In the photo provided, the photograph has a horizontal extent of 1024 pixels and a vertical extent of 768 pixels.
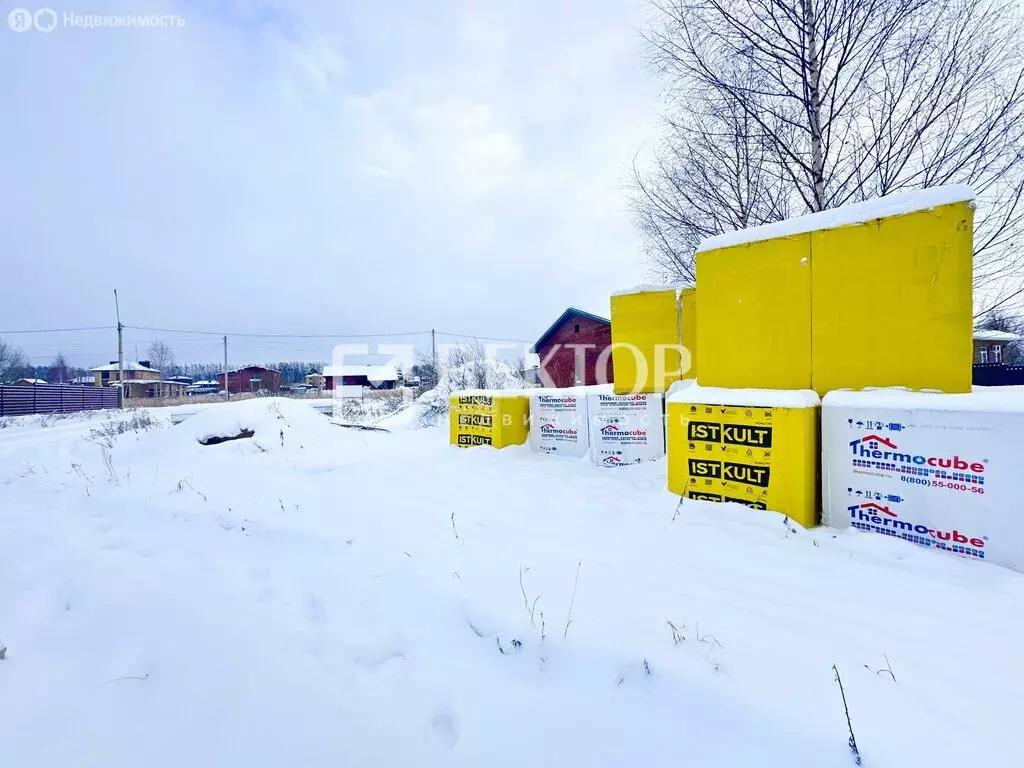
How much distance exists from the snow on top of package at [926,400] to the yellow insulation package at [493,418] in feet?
14.2

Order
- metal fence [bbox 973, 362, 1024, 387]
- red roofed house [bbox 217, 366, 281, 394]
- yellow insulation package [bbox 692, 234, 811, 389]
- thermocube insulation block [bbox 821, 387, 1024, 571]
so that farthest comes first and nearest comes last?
red roofed house [bbox 217, 366, 281, 394], metal fence [bbox 973, 362, 1024, 387], yellow insulation package [bbox 692, 234, 811, 389], thermocube insulation block [bbox 821, 387, 1024, 571]

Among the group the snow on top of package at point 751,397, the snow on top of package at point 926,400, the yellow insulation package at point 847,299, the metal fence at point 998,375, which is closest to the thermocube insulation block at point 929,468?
the snow on top of package at point 926,400

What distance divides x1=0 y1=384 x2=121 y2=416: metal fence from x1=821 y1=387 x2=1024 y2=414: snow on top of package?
32956mm

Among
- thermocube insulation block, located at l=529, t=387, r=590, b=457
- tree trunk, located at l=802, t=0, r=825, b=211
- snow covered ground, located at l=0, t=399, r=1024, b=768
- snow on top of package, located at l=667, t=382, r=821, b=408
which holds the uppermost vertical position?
tree trunk, located at l=802, t=0, r=825, b=211

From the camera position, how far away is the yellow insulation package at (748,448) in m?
3.51

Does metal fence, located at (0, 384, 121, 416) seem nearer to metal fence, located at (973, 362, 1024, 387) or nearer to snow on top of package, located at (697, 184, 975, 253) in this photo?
snow on top of package, located at (697, 184, 975, 253)

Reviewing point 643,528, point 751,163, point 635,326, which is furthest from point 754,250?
point 751,163

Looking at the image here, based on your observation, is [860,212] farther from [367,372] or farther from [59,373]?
[59,373]

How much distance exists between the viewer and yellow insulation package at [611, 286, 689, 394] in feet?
→ 18.7

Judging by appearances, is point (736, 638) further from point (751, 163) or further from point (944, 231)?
point (751, 163)

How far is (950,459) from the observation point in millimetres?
2973

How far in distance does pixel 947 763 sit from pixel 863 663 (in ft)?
1.59

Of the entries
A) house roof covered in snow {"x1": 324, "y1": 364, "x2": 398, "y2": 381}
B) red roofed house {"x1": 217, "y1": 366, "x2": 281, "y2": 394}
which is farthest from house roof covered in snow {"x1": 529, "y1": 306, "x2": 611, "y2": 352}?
A: red roofed house {"x1": 217, "y1": 366, "x2": 281, "y2": 394}

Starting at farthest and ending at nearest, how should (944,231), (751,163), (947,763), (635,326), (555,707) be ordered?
(751,163) < (635,326) < (944,231) < (555,707) < (947,763)
